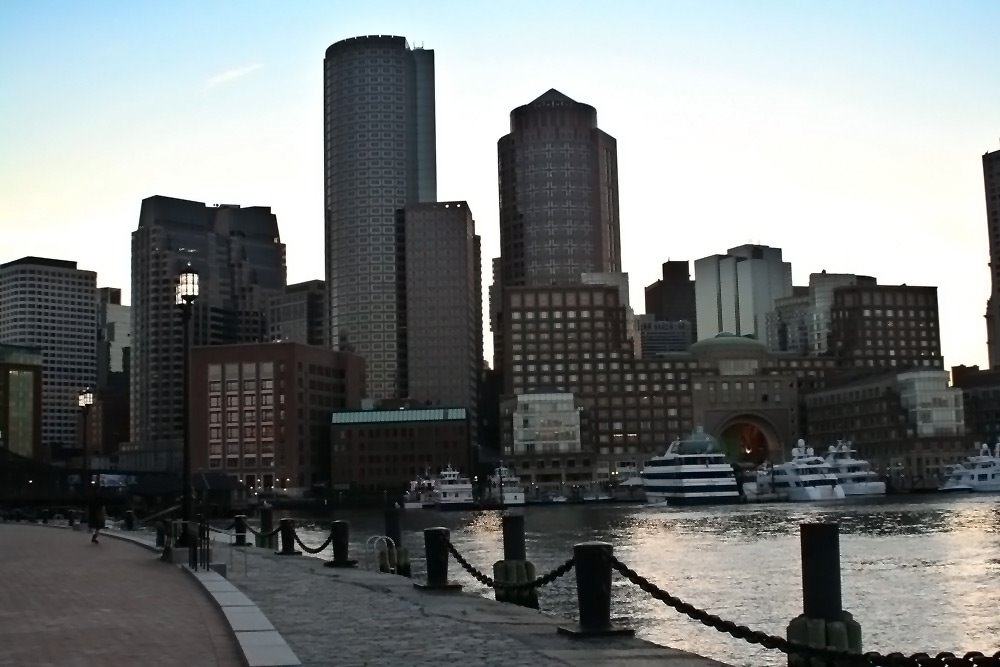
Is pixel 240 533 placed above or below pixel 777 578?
above

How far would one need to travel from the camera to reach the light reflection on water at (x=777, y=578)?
3394cm

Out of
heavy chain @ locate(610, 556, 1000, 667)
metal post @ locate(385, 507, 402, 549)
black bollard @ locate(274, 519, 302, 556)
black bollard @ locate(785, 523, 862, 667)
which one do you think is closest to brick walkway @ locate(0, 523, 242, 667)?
heavy chain @ locate(610, 556, 1000, 667)

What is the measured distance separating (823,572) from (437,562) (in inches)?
489

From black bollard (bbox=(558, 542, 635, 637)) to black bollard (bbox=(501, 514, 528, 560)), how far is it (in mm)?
4659

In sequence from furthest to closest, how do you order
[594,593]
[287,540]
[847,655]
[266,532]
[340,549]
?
1. [266,532]
2. [287,540]
3. [340,549]
4. [594,593]
5. [847,655]

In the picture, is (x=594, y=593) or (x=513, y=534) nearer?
(x=594, y=593)

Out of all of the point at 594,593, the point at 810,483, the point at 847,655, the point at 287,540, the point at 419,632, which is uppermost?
the point at 594,593

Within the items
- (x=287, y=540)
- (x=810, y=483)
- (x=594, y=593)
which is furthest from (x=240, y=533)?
(x=810, y=483)

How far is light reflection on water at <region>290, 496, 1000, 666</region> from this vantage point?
3394 cm

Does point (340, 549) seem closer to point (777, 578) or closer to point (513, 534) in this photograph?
point (513, 534)

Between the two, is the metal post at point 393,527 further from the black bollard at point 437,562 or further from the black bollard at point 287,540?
the black bollard at point 437,562

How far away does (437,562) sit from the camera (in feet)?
87.7

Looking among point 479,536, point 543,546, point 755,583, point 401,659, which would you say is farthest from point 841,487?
point 401,659

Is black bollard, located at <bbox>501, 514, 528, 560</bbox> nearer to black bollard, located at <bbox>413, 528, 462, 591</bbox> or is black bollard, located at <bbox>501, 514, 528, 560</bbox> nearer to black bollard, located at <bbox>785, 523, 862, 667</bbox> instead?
black bollard, located at <bbox>413, 528, 462, 591</bbox>
